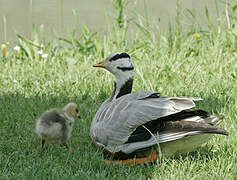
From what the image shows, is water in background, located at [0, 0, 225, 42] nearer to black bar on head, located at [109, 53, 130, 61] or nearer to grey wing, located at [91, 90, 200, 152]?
black bar on head, located at [109, 53, 130, 61]

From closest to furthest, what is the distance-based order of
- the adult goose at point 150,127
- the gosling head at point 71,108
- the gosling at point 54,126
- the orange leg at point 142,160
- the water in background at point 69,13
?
1. the adult goose at point 150,127
2. the orange leg at point 142,160
3. the gosling at point 54,126
4. the gosling head at point 71,108
5. the water in background at point 69,13

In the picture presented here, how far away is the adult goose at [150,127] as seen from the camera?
3816mm

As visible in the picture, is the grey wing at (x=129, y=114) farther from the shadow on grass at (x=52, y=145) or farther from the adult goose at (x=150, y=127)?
the shadow on grass at (x=52, y=145)

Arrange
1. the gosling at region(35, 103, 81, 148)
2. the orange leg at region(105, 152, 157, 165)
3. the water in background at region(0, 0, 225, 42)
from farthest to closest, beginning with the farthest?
the water in background at region(0, 0, 225, 42) < the gosling at region(35, 103, 81, 148) < the orange leg at region(105, 152, 157, 165)

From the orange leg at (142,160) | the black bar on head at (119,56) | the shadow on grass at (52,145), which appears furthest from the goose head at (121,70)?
the orange leg at (142,160)

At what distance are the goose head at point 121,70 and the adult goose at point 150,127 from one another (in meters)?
0.47

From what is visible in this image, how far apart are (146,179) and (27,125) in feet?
5.76

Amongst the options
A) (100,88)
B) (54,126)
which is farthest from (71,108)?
(100,88)

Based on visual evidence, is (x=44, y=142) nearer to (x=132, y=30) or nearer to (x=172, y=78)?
(x=172, y=78)

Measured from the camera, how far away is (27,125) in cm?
493

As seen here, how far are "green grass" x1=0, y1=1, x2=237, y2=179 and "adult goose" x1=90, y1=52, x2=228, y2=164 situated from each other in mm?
131

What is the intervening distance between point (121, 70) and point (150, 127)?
0.97 meters

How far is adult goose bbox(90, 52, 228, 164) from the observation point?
3.82 m

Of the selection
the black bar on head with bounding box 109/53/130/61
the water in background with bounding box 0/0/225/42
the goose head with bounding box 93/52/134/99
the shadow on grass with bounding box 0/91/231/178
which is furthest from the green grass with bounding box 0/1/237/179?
the water in background with bounding box 0/0/225/42
